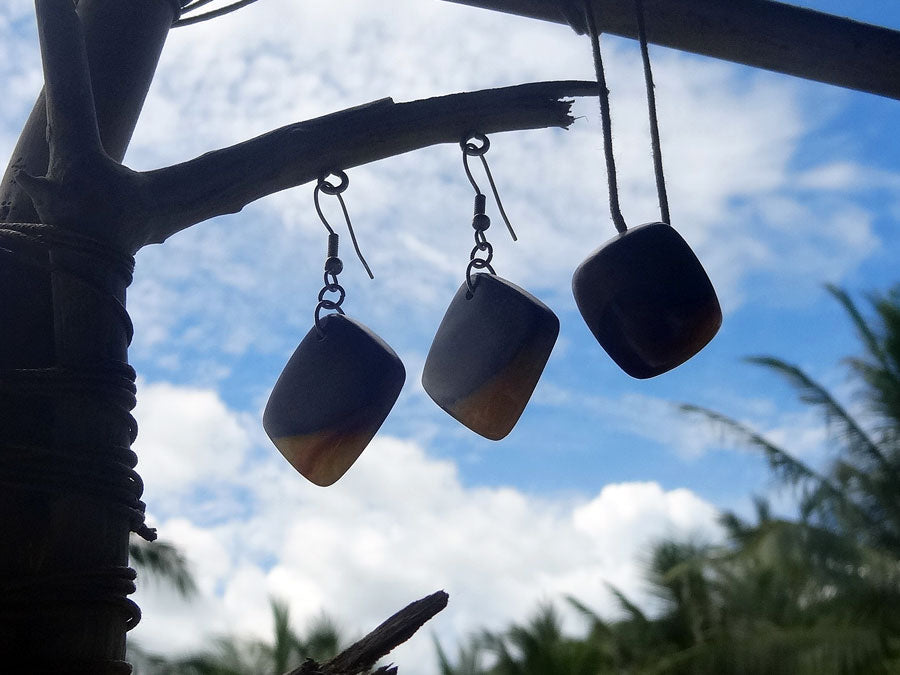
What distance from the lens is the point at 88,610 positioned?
3.60ft

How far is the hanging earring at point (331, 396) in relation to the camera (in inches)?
53.4

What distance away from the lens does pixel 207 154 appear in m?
1.30

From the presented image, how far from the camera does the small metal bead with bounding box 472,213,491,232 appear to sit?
1.38 meters

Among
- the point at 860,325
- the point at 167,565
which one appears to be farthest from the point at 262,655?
the point at 860,325

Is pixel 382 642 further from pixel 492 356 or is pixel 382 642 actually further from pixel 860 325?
pixel 860 325

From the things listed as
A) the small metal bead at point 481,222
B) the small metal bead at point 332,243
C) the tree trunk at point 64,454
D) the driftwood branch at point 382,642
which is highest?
the small metal bead at point 332,243

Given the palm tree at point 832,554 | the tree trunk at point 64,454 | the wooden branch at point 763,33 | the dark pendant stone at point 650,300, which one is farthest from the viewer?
the palm tree at point 832,554

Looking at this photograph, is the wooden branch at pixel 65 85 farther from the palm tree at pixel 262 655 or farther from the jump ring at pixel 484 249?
the palm tree at pixel 262 655

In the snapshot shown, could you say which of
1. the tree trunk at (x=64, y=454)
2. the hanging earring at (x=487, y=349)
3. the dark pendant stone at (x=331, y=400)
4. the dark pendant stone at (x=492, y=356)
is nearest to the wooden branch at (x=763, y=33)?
the hanging earring at (x=487, y=349)

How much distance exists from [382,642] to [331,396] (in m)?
0.33

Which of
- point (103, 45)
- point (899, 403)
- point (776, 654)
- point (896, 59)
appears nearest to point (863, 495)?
point (899, 403)

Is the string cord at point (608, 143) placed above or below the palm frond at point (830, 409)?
below

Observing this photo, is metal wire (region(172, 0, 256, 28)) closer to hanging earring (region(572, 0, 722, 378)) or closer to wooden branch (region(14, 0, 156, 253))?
wooden branch (region(14, 0, 156, 253))

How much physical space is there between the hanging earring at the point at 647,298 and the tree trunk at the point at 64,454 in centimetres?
63
